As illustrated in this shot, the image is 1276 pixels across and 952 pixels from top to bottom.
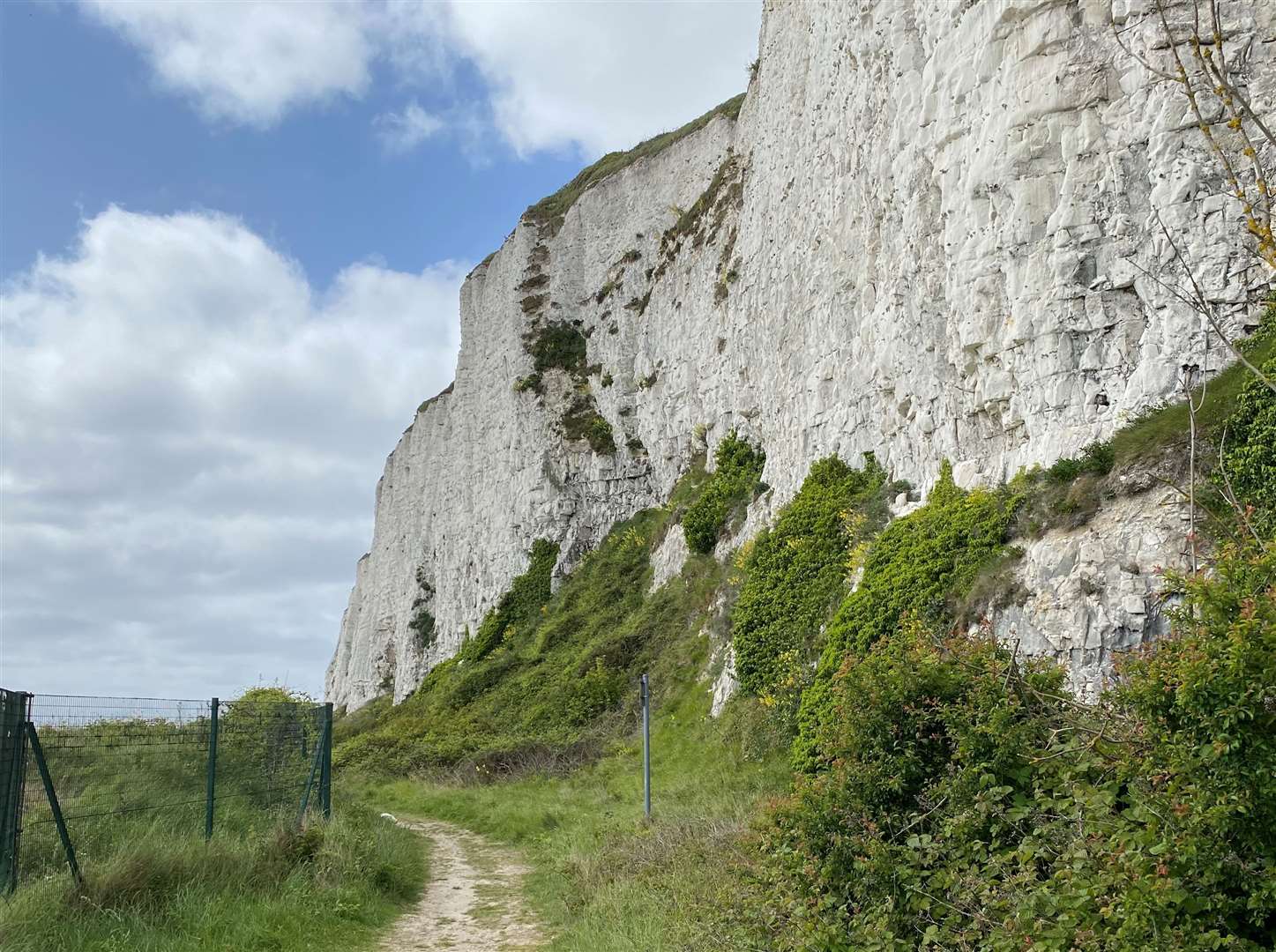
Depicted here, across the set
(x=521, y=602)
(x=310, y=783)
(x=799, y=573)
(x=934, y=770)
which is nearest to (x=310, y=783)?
(x=310, y=783)

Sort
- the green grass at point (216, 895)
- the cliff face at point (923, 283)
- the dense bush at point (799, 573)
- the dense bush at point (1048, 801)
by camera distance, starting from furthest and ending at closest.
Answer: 1. the dense bush at point (799, 573)
2. the cliff face at point (923, 283)
3. the green grass at point (216, 895)
4. the dense bush at point (1048, 801)

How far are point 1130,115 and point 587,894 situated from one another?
11554 millimetres

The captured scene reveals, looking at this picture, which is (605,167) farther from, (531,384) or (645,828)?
(645,828)

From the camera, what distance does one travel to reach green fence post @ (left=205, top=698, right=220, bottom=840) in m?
9.29

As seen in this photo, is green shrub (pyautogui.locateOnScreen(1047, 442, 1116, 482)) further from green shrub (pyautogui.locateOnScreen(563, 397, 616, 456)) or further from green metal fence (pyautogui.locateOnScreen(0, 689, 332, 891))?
green shrub (pyautogui.locateOnScreen(563, 397, 616, 456))

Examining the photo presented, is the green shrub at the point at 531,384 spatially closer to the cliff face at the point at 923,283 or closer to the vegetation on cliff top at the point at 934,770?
the cliff face at the point at 923,283

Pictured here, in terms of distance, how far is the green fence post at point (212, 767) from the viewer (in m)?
9.29

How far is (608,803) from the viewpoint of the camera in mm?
14484

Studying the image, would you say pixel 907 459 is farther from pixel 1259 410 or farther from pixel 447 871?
pixel 447 871

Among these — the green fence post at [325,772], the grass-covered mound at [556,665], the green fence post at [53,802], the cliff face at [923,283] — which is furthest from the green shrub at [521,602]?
the green fence post at [53,802]

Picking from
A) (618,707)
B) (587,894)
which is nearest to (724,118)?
(618,707)

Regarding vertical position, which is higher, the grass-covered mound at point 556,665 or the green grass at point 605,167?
the green grass at point 605,167

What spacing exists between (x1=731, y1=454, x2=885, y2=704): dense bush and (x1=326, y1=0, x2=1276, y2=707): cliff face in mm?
933

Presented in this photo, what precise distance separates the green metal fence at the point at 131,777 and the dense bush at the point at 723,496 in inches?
554
